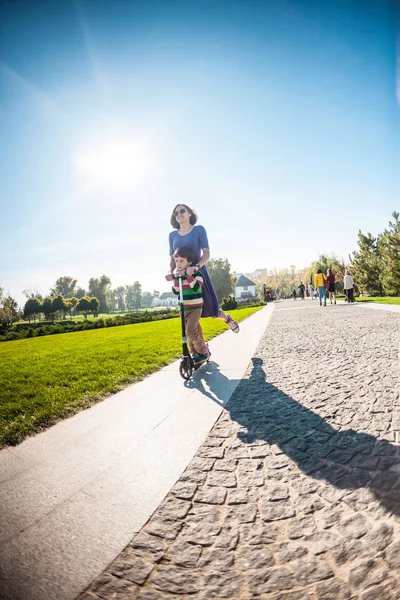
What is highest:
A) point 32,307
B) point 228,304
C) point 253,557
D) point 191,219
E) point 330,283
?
point 32,307

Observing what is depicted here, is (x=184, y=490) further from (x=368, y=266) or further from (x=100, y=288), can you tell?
(x=100, y=288)

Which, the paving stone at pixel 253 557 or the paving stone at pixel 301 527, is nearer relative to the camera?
the paving stone at pixel 253 557

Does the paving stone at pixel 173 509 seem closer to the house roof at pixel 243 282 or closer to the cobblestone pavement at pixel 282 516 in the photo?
the cobblestone pavement at pixel 282 516

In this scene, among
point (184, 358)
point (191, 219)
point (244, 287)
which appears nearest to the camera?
point (184, 358)

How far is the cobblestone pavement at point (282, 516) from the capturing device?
40.0 inches

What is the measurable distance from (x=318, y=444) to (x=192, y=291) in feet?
8.33

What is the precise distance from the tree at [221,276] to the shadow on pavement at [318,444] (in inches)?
2133

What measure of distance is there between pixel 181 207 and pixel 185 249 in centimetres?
76

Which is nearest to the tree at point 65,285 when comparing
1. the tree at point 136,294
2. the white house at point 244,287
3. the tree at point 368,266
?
the tree at point 136,294

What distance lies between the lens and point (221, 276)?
58.9 meters

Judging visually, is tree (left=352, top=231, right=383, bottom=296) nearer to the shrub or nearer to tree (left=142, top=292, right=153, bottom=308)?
the shrub

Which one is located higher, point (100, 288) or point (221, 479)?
point (100, 288)

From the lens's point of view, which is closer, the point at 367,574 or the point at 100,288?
the point at 367,574

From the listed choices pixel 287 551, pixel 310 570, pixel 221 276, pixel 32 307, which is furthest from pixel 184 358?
pixel 32 307
